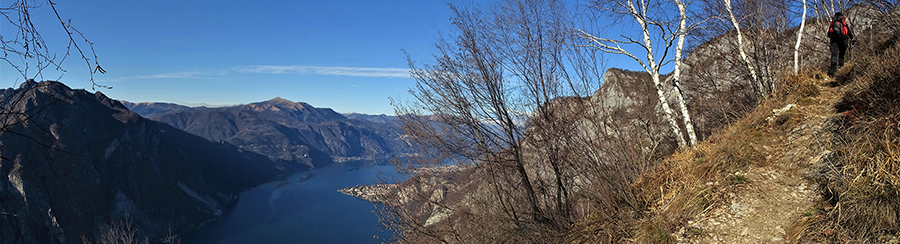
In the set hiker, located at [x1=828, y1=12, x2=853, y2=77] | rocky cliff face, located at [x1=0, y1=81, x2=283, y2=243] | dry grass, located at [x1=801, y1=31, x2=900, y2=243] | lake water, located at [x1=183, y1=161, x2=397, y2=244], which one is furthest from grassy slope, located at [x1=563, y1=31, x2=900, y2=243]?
rocky cliff face, located at [x1=0, y1=81, x2=283, y2=243]

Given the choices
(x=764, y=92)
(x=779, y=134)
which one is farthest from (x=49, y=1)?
(x=764, y=92)

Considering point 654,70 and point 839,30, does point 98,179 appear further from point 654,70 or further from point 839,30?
point 839,30

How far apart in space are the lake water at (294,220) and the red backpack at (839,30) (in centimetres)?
5183

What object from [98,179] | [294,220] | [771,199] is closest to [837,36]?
[771,199]

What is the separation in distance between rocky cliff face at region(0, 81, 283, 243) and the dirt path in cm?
6213

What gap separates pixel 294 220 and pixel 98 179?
40904 mm

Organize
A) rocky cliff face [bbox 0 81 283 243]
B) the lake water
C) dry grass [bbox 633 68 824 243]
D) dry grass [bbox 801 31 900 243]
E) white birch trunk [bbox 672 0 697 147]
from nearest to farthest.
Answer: dry grass [bbox 801 31 900 243]
dry grass [bbox 633 68 824 243]
white birch trunk [bbox 672 0 697 147]
rocky cliff face [bbox 0 81 283 243]
the lake water

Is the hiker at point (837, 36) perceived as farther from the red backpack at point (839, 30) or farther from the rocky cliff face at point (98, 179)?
the rocky cliff face at point (98, 179)

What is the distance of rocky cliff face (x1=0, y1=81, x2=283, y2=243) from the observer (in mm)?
64188

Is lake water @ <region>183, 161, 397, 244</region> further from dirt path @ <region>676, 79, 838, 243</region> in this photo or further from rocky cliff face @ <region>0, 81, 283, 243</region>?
dirt path @ <region>676, 79, 838, 243</region>

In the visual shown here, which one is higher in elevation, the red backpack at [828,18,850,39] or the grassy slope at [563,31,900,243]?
the red backpack at [828,18,850,39]

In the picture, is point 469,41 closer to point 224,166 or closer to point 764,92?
point 764,92

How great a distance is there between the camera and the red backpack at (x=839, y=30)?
7688 millimetres

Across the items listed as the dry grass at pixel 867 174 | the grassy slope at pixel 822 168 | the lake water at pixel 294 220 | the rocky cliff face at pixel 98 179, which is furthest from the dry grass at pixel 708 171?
the rocky cliff face at pixel 98 179
